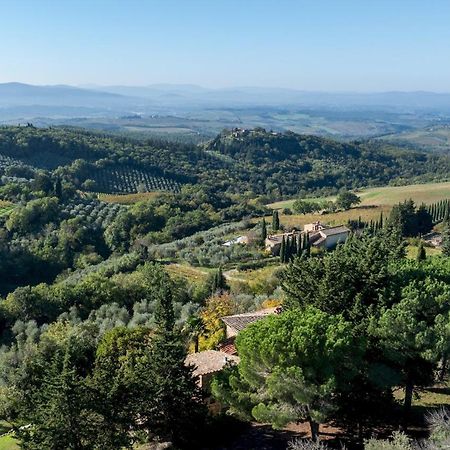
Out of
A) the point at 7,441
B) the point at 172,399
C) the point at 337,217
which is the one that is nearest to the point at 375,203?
the point at 337,217

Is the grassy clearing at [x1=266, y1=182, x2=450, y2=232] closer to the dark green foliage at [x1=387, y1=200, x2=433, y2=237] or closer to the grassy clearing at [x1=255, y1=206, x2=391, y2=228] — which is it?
the grassy clearing at [x1=255, y1=206, x2=391, y2=228]

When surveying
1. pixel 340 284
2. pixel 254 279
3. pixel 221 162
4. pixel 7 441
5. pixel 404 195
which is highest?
pixel 340 284

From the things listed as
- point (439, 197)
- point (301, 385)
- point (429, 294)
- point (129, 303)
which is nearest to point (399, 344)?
point (429, 294)

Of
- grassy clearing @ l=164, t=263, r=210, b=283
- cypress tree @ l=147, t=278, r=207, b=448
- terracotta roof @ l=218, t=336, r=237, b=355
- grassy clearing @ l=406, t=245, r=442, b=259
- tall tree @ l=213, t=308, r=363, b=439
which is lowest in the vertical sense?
grassy clearing @ l=164, t=263, r=210, b=283

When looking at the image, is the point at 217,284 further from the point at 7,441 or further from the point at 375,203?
the point at 375,203

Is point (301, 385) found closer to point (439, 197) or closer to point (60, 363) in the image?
point (60, 363)

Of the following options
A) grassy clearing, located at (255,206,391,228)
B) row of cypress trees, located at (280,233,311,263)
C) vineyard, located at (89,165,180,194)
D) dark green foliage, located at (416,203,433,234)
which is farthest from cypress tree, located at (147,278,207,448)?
vineyard, located at (89,165,180,194)
